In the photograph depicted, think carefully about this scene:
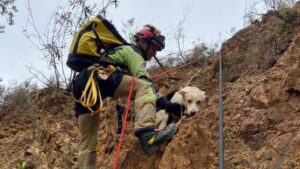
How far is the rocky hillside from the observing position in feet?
15.9

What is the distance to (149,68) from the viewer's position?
10.2 meters

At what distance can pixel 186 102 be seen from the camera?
6906mm

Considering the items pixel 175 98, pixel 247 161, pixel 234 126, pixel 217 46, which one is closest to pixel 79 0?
pixel 217 46

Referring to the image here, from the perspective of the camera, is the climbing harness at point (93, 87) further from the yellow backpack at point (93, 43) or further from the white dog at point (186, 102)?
the white dog at point (186, 102)

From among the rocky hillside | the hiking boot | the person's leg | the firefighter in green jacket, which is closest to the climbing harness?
the firefighter in green jacket

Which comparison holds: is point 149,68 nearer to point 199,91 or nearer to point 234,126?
point 199,91

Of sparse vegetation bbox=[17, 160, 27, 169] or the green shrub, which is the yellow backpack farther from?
sparse vegetation bbox=[17, 160, 27, 169]

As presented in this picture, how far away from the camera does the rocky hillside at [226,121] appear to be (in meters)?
4.86

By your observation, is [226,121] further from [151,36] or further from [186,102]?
[186,102]

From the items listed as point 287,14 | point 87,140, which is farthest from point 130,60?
point 287,14

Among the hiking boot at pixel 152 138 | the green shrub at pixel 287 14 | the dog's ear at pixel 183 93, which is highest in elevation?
the green shrub at pixel 287 14

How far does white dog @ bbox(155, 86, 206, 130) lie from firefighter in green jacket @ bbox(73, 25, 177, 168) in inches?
52.0

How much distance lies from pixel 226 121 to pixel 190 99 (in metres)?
1.56

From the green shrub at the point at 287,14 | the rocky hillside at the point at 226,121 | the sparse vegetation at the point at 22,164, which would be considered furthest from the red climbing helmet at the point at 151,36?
the sparse vegetation at the point at 22,164
